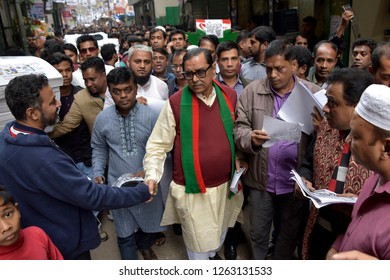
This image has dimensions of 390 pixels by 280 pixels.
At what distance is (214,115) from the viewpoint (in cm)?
229

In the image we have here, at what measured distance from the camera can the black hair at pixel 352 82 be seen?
63.5 inches

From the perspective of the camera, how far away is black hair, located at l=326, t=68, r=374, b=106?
161 cm

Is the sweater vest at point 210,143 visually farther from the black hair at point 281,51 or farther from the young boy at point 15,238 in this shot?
the young boy at point 15,238

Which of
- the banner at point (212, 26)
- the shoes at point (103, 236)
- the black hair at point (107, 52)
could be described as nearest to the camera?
the shoes at point (103, 236)

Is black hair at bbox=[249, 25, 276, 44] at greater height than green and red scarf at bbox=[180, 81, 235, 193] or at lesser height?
greater

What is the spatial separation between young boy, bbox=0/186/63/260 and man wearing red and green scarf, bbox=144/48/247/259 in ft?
2.46

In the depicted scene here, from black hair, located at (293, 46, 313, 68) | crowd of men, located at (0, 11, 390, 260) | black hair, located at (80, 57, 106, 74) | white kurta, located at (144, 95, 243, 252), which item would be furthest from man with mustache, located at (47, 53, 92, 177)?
black hair, located at (293, 46, 313, 68)

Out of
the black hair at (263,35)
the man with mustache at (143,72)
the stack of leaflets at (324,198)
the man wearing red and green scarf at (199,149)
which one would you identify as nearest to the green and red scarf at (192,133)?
the man wearing red and green scarf at (199,149)

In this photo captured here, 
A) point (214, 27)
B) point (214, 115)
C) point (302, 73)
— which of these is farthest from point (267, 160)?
point (214, 27)

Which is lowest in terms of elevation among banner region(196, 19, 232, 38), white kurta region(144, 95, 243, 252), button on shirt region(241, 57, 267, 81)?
white kurta region(144, 95, 243, 252)

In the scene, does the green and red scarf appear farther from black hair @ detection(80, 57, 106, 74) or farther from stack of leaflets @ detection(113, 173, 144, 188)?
black hair @ detection(80, 57, 106, 74)

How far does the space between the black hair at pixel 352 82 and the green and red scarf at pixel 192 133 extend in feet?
2.65

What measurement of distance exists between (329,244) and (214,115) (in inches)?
42.4

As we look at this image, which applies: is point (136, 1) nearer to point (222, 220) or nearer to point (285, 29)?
point (285, 29)
